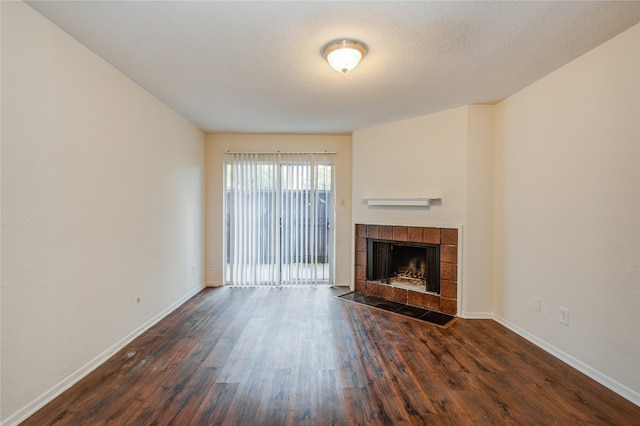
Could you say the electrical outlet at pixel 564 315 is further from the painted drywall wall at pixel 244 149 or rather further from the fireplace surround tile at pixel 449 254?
the painted drywall wall at pixel 244 149

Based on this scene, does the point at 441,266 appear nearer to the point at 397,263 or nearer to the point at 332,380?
the point at 397,263

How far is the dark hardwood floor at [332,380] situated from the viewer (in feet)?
5.40

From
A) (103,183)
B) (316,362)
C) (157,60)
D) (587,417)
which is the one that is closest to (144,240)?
(103,183)

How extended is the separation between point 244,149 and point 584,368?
454 cm

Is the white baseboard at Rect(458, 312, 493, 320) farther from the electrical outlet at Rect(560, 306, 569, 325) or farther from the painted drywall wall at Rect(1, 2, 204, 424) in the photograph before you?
the painted drywall wall at Rect(1, 2, 204, 424)

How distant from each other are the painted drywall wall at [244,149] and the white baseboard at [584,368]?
234 centimetres

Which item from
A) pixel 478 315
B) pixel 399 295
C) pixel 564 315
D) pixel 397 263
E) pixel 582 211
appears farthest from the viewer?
pixel 397 263

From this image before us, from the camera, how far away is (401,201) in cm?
358

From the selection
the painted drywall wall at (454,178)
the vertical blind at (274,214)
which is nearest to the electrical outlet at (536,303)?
the painted drywall wall at (454,178)

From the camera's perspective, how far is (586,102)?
209cm

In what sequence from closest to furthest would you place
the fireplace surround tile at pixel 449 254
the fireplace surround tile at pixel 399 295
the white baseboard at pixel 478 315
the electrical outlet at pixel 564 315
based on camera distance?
the electrical outlet at pixel 564 315, the white baseboard at pixel 478 315, the fireplace surround tile at pixel 449 254, the fireplace surround tile at pixel 399 295

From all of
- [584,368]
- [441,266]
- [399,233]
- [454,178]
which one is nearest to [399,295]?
[441,266]

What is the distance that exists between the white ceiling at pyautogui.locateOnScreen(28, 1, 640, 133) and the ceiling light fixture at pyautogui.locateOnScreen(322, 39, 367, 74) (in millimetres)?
58

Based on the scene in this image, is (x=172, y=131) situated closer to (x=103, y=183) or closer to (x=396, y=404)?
(x=103, y=183)
